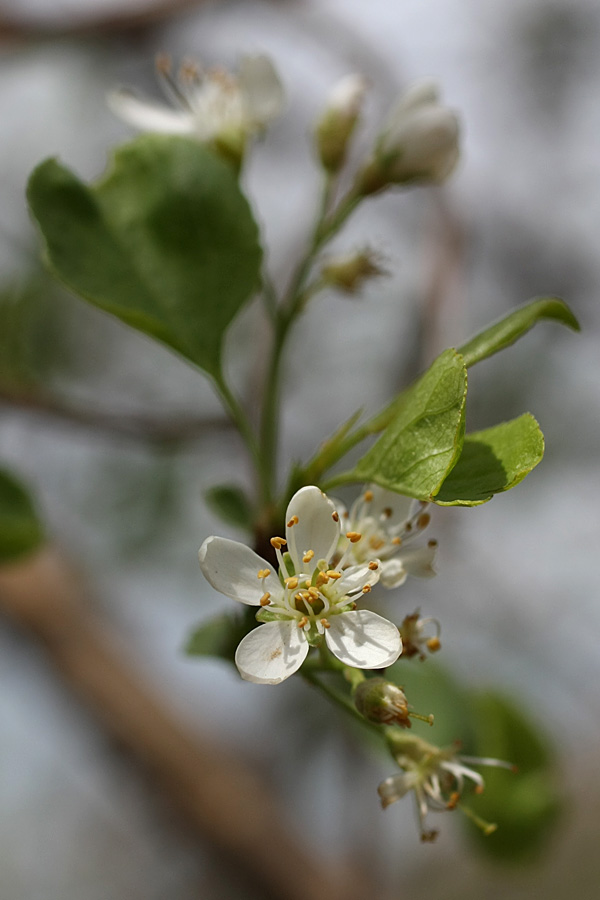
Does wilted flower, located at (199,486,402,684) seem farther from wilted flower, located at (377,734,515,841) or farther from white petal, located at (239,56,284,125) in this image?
white petal, located at (239,56,284,125)

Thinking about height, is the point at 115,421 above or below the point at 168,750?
above

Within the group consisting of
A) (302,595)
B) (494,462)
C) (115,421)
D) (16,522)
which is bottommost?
(115,421)

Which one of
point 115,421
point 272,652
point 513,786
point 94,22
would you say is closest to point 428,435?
point 272,652

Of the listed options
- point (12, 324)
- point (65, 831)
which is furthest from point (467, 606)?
point (65, 831)

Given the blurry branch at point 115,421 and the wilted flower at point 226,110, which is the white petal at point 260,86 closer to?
the wilted flower at point 226,110

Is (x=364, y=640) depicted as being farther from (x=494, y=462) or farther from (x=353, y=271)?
(x=353, y=271)

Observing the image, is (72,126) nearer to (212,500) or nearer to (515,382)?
(515,382)

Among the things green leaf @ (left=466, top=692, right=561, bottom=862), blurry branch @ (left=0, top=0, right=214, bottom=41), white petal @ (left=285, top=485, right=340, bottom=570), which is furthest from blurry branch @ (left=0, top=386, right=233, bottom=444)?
blurry branch @ (left=0, top=0, right=214, bottom=41)
